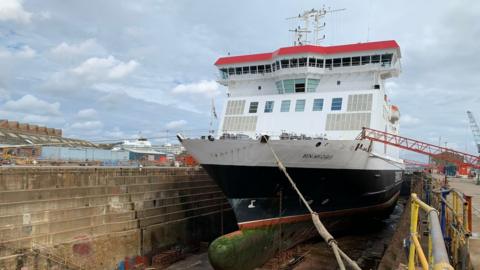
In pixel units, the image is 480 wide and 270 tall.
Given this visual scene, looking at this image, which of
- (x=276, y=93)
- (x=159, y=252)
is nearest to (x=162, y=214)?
(x=159, y=252)

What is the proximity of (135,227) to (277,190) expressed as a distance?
5764 millimetres

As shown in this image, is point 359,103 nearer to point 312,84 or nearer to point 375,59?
point 312,84

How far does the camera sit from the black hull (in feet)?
38.6

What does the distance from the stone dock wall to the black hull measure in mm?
3820

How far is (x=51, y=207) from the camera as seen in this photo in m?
11.1

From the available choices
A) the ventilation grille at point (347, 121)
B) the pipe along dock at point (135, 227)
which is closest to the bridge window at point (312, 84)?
the ventilation grille at point (347, 121)

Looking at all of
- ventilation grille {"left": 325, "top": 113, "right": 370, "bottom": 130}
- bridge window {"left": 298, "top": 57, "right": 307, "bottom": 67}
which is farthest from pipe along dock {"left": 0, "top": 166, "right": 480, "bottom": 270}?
bridge window {"left": 298, "top": 57, "right": 307, "bottom": 67}

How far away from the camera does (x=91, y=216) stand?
1210cm

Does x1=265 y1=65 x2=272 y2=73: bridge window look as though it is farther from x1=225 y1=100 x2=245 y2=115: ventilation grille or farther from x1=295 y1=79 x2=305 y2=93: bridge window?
x1=225 y1=100 x2=245 y2=115: ventilation grille

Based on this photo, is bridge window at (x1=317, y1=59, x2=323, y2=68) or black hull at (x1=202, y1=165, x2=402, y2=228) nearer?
black hull at (x1=202, y1=165, x2=402, y2=228)

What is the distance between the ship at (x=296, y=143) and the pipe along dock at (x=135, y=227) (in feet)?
5.40

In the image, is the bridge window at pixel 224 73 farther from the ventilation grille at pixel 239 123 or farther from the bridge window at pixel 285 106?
the bridge window at pixel 285 106

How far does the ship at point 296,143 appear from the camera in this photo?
11664mm

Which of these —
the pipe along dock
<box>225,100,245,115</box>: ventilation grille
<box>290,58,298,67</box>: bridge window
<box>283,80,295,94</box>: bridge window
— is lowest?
the pipe along dock
